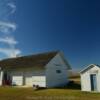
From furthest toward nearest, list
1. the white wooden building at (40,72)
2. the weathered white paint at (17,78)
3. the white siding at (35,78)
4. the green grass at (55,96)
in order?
the weathered white paint at (17,78) < the white wooden building at (40,72) < the white siding at (35,78) < the green grass at (55,96)

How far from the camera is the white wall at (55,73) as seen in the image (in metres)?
34.0

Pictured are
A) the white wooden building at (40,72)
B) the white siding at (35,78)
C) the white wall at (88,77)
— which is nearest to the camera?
the white wall at (88,77)

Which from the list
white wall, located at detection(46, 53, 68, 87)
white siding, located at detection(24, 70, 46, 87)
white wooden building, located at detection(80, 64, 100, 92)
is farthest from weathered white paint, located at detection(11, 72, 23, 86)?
white wooden building, located at detection(80, 64, 100, 92)

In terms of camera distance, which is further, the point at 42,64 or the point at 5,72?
the point at 5,72

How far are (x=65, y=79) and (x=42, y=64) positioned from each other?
292 inches

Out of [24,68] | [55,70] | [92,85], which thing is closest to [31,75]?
[24,68]

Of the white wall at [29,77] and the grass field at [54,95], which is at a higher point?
the white wall at [29,77]

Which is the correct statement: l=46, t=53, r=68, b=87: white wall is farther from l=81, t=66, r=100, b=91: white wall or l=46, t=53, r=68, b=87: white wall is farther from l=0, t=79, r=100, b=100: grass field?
l=81, t=66, r=100, b=91: white wall

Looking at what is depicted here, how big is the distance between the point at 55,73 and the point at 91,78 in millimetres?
9950

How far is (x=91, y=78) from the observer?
26922 mm

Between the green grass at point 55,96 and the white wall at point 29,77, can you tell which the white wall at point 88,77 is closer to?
the green grass at point 55,96

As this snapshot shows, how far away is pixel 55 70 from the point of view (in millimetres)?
35781

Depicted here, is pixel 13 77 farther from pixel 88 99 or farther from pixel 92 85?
pixel 88 99

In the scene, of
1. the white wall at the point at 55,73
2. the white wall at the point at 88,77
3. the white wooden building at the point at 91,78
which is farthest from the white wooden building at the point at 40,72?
the white wooden building at the point at 91,78
